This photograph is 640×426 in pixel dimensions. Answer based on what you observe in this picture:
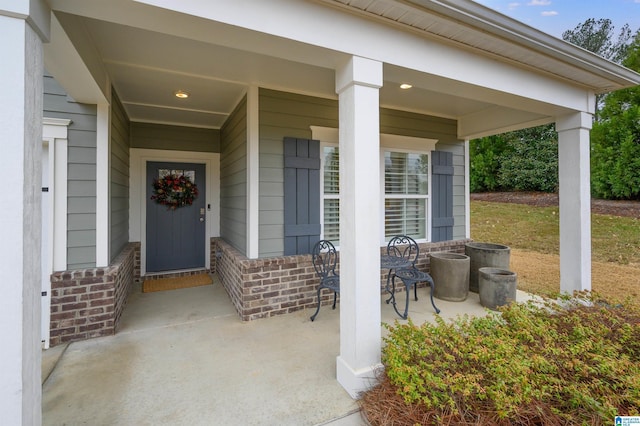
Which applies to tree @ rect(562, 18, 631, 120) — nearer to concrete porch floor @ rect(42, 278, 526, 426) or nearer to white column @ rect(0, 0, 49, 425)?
concrete porch floor @ rect(42, 278, 526, 426)

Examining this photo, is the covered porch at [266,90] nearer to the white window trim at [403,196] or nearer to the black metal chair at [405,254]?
the white window trim at [403,196]

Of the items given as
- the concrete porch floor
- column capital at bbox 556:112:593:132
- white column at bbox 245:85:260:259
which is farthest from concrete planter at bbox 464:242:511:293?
white column at bbox 245:85:260:259

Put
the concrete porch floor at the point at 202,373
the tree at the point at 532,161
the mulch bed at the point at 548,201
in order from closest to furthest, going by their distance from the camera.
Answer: the concrete porch floor at the point at 202,373 → the mulch bed at the point at 548,201 → the tree at the point at 532,161

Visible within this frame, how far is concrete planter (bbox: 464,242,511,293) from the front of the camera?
444 centimetres

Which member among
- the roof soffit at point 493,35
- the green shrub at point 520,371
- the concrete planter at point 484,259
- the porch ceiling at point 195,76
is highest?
the porch ceiling at point 195,76

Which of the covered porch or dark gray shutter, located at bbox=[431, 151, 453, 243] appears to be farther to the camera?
dark gray shutter, located at bbox=[431, 151, 453, 243]

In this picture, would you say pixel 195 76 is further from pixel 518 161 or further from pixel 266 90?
pixel 518 161

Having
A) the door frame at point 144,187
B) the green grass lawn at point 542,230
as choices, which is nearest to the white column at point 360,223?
the door frame at point 144,187

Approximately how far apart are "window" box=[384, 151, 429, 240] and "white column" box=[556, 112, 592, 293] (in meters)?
1.79

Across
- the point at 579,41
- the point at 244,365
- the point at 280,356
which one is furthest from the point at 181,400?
the point at 579,41

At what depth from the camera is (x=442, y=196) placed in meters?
5.05

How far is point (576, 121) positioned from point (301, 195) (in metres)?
3.31

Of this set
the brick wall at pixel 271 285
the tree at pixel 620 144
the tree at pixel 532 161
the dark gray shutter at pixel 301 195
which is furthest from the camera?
the tree at pixel 532 161

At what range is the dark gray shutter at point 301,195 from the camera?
3732mm
